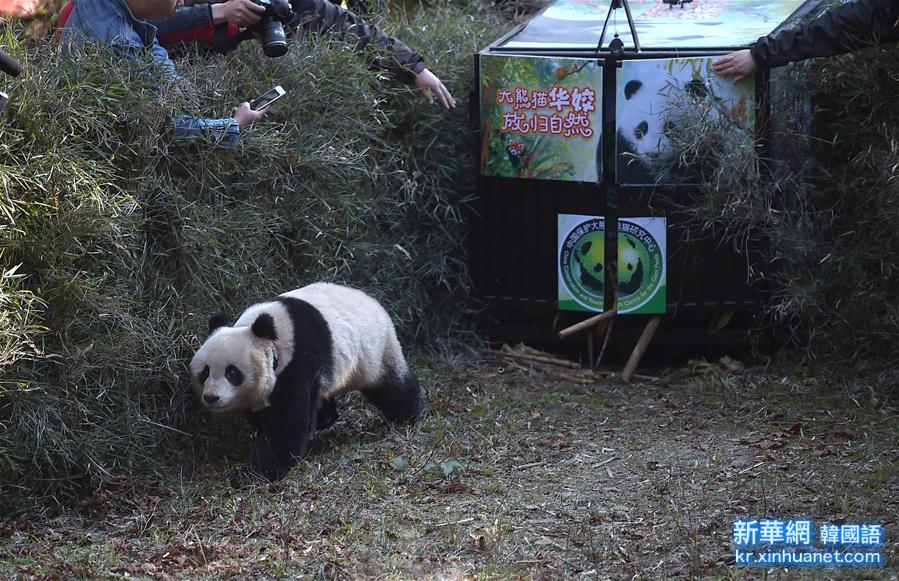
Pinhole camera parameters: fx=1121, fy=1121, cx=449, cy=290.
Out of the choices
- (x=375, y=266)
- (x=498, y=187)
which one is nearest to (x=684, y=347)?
(x=498, y=187)

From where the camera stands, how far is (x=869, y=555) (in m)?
3.86

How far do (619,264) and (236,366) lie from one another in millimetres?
2366

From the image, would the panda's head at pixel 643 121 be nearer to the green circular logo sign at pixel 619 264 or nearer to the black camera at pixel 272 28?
the green circular logo sign at pixel 619 264

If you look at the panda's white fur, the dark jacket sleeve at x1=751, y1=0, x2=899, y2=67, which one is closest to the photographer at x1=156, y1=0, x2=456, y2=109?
the panda's white fur

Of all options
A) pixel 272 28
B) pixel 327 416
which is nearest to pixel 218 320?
pixel 327 416

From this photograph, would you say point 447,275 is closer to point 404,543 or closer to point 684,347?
point 684,347

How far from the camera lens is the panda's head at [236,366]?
182 inches

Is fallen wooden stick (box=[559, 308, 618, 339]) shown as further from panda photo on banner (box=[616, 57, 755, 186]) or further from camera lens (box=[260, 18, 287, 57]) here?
camera lens (box=[260, 18, 287, 57])

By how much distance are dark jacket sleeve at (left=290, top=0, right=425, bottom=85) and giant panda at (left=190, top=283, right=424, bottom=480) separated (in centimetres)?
156

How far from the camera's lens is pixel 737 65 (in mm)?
5711

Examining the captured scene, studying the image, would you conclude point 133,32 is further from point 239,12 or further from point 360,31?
point 360,31

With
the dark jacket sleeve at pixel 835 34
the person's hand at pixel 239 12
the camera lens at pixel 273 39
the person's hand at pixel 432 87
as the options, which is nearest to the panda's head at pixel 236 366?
the camera lens at pixel 273 39

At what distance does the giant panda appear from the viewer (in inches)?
182

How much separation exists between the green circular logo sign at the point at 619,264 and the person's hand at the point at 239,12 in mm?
2043
